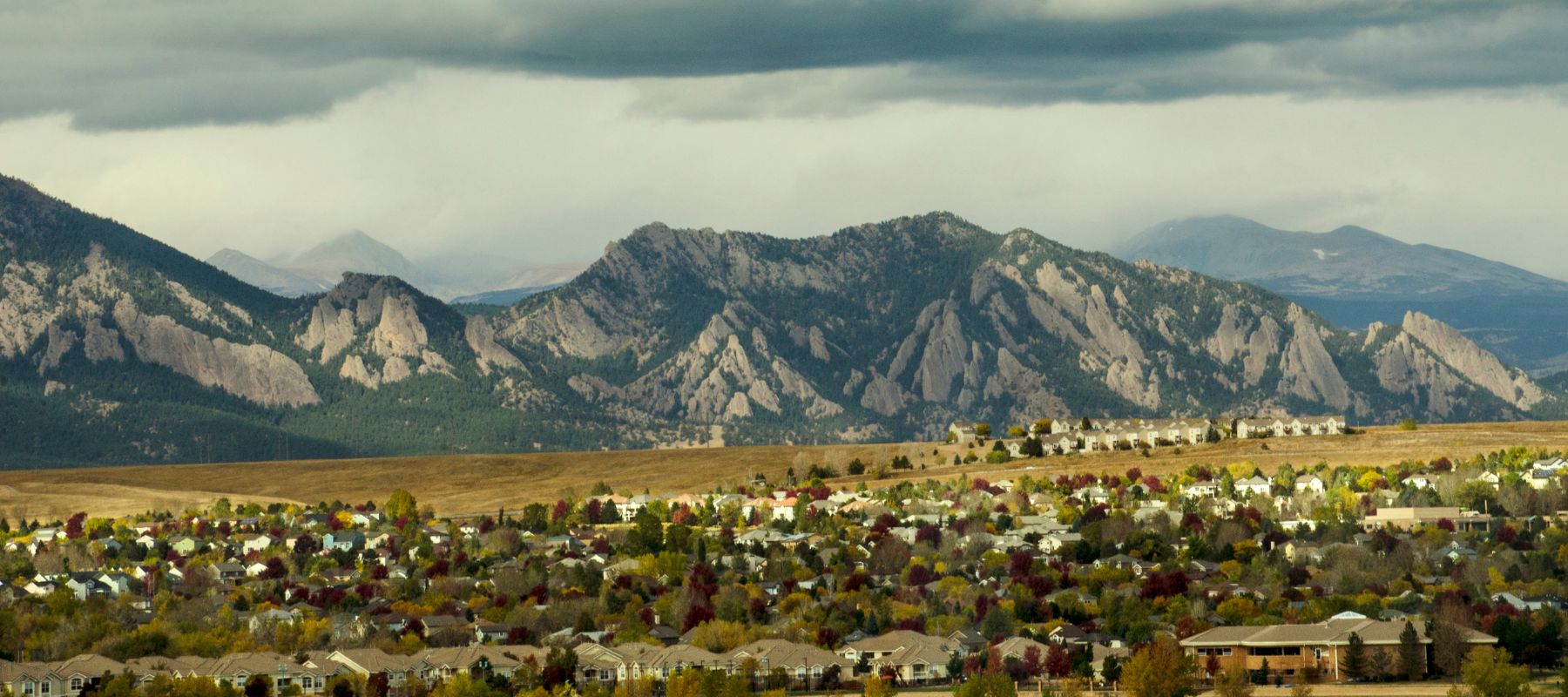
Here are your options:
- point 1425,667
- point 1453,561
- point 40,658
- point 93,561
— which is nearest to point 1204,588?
point 1453,561

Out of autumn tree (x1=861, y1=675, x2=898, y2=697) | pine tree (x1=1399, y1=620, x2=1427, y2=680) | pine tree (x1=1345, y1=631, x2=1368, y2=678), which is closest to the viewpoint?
autumn tree (x1=861, y1=675, x2=898, y2=697)

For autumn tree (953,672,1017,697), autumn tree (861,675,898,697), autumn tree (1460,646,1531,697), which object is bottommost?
autumn tree (861,675,898,697)

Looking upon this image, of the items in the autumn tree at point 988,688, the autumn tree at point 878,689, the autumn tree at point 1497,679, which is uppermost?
the autumn tree at point 1497,679

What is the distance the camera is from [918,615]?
496 ft

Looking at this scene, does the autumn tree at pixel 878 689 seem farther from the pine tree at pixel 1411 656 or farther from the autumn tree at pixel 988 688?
the pine tree at pixel 1411 656

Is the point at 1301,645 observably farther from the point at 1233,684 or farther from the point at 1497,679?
the point at 1497,679

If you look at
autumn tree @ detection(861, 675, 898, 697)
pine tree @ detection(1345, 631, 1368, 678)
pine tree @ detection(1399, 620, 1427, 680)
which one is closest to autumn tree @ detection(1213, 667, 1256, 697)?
pine tree @ detection(1345, 631, 1368, 678)

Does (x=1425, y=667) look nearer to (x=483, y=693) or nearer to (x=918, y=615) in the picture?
(x=918, y=615)

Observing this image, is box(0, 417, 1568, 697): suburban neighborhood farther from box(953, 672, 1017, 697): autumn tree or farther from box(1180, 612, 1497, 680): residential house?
box(953, 672, 1017, 697): autumn tree

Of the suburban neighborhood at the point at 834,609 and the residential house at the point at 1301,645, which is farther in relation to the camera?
the suburban neighborhood at the point at 834,609

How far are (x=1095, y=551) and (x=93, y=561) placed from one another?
81.8 m

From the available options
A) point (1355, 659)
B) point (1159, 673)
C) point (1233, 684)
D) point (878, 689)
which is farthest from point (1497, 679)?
point (878, 689)

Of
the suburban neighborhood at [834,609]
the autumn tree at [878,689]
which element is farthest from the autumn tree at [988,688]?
the suburban neighborhood at [834,609]

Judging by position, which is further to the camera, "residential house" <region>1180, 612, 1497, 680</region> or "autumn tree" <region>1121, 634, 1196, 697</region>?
"residential house" <region>1180, 612, 1497, 680</region>
